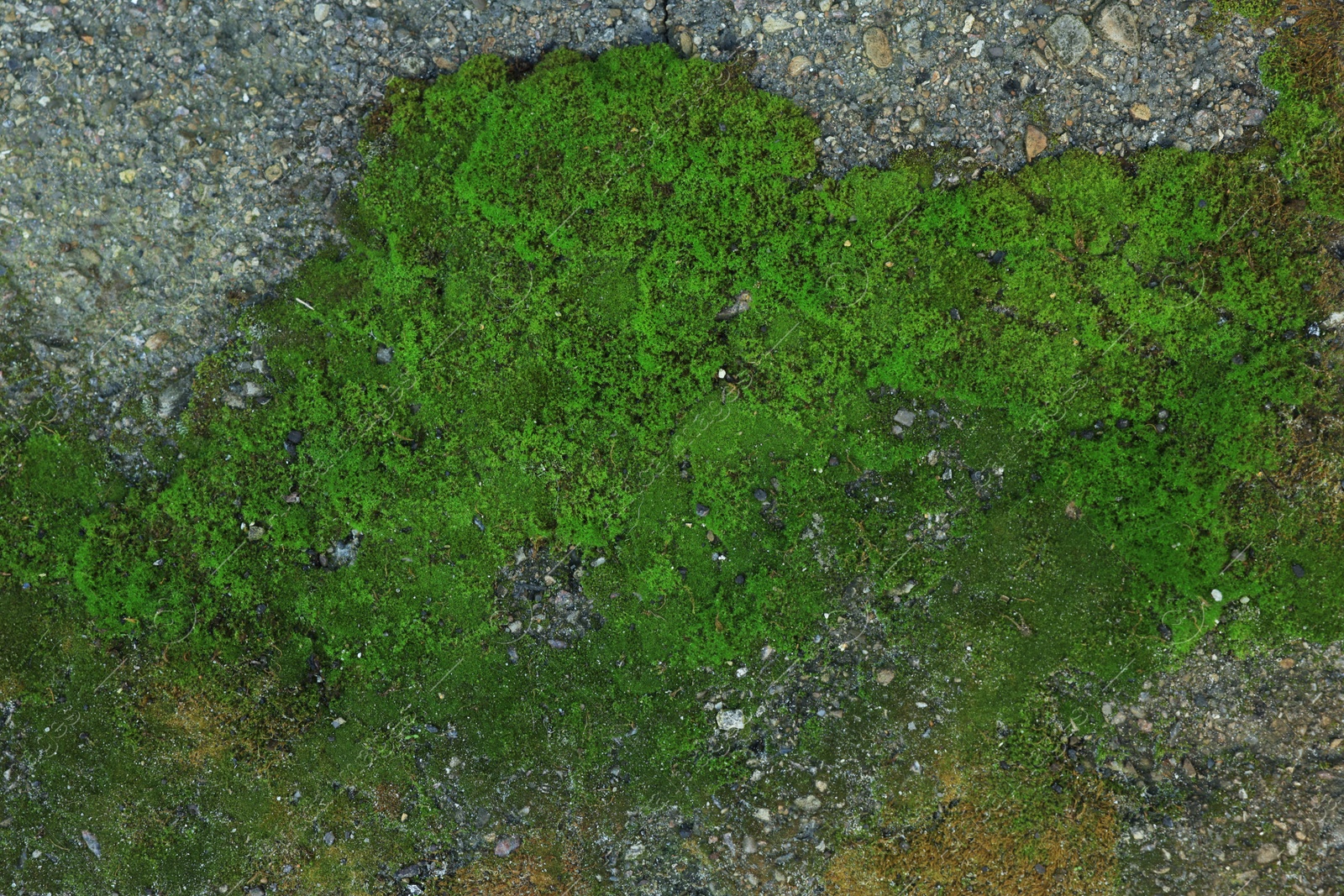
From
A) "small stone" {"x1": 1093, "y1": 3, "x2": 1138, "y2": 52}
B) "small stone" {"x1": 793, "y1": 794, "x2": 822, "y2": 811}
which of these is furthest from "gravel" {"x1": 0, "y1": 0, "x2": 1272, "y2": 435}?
"small stone" {"x1": 793, "y1": 794, "x2": 822, "y2": 811}

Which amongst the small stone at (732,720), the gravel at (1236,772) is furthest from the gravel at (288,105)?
the small stone at (732,720)

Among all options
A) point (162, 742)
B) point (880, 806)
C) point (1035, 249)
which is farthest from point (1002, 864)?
point (162, 742)

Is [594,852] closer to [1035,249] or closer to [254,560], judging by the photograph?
[254,560]

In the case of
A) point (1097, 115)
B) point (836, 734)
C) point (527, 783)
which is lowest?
point (527, 783)

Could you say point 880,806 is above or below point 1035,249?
below

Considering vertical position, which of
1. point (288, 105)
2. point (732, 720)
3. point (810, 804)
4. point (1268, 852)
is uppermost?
point (288, 105)

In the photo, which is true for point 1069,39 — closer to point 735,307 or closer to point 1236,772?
point 735,307

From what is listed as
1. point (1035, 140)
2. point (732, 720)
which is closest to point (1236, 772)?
point (732, 720)
